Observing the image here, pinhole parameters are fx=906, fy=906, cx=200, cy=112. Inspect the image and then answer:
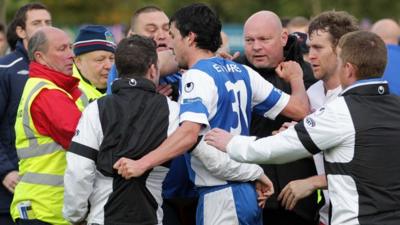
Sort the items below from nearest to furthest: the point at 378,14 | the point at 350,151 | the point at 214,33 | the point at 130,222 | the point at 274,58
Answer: the point at 350,151
the point at 130,222
the point at 214,33
the point at 274,58
the point at 378,14

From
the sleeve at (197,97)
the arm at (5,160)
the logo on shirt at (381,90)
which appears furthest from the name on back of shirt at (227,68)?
the arm at (5,160)

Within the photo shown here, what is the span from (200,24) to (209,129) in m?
0.77

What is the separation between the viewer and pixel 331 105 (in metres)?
5.82

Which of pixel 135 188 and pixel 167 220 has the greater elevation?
pixel 135 188

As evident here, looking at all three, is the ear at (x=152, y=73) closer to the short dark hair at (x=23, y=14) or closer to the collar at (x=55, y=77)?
the collar at (x=55, y=77)

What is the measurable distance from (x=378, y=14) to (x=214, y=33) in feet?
83.8

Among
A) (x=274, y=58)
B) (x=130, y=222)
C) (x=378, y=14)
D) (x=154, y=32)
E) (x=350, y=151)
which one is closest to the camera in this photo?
(x=350, y=151)

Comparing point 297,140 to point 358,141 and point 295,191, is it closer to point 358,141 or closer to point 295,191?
point 358,141

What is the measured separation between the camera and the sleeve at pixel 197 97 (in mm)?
6238

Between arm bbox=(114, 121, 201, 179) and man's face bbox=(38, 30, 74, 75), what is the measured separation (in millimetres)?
1351

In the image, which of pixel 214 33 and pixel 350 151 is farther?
pixel 214 33

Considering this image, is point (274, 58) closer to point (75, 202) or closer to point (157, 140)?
point (157, 140)

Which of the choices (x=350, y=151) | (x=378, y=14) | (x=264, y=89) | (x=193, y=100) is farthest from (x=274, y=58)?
(x=378, y=14)

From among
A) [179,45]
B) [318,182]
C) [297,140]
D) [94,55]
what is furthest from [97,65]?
[297,140]
